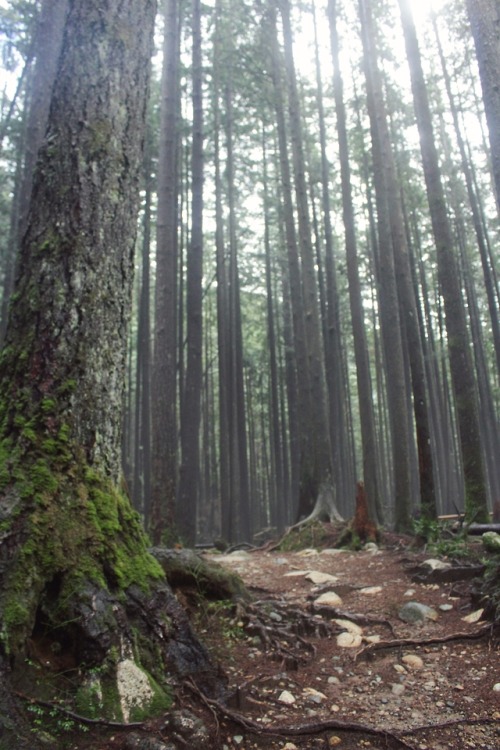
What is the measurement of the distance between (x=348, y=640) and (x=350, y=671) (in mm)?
551

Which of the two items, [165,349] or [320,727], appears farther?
[165,349]

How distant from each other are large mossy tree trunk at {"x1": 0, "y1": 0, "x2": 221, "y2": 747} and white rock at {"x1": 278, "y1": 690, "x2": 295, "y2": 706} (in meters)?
0.47

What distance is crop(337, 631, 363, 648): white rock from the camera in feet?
12.4

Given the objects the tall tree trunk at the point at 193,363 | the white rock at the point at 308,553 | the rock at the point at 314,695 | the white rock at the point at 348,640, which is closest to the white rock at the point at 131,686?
the rock at the point at 314,695

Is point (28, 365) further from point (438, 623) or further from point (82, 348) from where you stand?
point (438, 623)

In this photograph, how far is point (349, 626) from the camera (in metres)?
4.15

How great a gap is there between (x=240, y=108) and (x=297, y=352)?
9.14 m

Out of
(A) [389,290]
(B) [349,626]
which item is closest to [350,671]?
(B) [349,626]

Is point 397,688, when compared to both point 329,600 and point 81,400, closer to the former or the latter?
point 329,600

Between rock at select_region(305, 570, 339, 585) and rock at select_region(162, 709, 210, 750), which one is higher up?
rock at select_region(305, 570, 339, 585)

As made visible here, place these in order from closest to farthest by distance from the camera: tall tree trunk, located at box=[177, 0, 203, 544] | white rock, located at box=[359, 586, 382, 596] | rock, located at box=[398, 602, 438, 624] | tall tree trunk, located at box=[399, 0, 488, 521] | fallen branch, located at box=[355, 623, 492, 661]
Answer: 1. fallen branch, located at box=[355, 623, 492, 661]
2. rock, located at box=[398, 602, 438, 624]
3. white rock, located at box=[359, 586, 382, 596]
4. tall tree trunk, located at box=[399, 0, 488, 521]
5. tall tree trunk, located at box=[177, 0, 203, 544]

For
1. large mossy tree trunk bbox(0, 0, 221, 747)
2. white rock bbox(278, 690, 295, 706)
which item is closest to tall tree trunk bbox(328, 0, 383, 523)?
white rock bbox(278, 690, 295, 706)

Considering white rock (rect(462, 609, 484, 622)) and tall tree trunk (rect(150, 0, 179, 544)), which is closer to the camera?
white rock (rect(462, 609, 484, 622))

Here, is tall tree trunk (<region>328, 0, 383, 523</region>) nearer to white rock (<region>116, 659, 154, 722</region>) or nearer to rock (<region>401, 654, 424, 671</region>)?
rock (<region>401, 654, 424, 671</region>)
